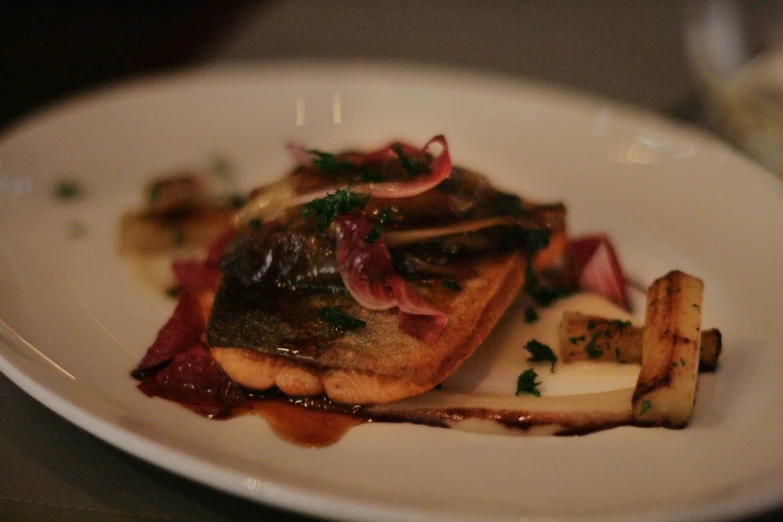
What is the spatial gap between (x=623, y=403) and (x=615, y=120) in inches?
79.5

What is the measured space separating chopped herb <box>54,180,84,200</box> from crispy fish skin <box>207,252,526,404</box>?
1.39m

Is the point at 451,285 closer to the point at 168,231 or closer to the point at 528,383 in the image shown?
the point at 528,383

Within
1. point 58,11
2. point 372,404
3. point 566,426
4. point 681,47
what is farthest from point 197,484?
point 58,11

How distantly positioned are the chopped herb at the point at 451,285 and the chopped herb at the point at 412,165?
45cm

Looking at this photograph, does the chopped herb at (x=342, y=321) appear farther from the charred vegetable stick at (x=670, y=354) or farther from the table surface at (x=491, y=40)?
the table surface at (x=491, y=40)

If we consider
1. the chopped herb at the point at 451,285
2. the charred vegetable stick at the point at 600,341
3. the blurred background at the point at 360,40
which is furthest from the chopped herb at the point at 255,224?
the blurred background at the point at 360,40

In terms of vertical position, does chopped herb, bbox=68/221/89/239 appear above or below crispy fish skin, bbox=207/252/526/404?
above

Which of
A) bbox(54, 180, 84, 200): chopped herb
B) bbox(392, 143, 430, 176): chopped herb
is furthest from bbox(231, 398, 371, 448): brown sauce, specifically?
bbox(54, 180, 84, 200): chopped herb

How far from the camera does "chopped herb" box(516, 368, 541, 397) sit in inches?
94.6

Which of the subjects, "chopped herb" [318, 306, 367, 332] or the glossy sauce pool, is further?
"chopped herb" [318, 306, 367, 332]

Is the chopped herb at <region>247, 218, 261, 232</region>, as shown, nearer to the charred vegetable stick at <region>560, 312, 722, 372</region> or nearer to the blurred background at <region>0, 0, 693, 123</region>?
the charred vegetable stick at <region>560, 312, 722, 372</region>

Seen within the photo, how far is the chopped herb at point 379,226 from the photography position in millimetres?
2398

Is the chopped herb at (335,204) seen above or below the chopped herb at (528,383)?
above

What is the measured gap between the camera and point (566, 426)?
7.08ft
